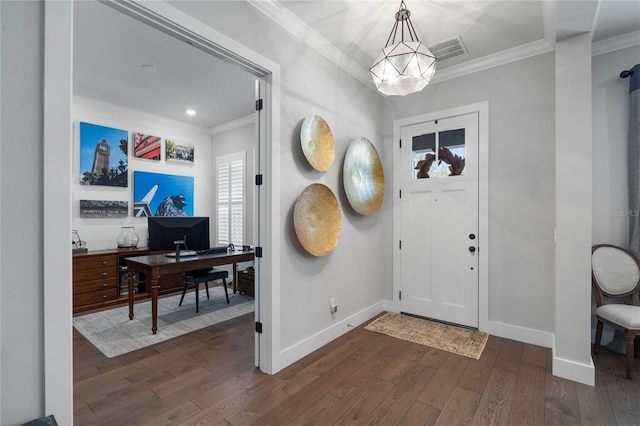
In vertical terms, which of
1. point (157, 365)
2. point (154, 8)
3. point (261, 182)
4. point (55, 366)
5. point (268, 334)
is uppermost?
point (154, 8)

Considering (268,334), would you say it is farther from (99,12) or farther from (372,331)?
(99,12)

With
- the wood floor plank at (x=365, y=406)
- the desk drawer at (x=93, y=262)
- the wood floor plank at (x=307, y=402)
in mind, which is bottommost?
the wood floor plank at (x=365, y=406)

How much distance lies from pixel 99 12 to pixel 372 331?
12.7ft

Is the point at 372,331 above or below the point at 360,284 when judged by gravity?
below

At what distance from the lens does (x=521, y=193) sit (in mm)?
3043

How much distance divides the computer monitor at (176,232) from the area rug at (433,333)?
2.28 metres

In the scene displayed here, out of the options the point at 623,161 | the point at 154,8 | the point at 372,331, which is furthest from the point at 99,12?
the point at 623,161

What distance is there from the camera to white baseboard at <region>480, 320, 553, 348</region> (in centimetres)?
290

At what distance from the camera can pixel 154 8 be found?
167 cm

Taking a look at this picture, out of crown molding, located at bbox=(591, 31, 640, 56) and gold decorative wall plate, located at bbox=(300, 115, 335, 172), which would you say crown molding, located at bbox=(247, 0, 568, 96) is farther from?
gold decorative wall plate, located at bbox=(300, 115, 335, 172)

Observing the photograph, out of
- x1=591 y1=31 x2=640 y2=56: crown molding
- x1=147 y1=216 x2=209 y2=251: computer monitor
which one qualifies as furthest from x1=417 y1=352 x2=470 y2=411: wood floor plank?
x1=591 y1=31 x2=640 y2=56: crown molding

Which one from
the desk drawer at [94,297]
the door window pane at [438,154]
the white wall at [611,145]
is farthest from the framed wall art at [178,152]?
the white wall at [611,145]

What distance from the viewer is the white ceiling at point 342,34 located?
240 centimetres

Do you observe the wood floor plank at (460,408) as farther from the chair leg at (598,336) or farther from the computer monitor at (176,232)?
the computer monitor at (176,232)
